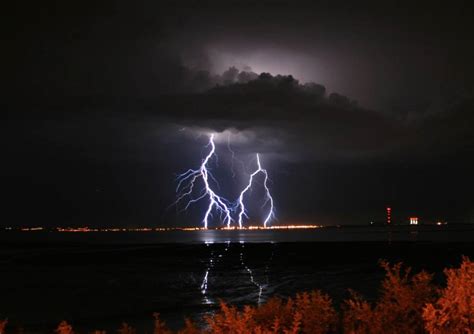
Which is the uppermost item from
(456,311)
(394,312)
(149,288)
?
(456,311)

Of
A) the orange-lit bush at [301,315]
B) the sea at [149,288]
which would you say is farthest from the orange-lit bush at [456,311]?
the sea at [149,288]

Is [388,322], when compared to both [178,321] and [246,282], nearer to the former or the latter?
[178,321]

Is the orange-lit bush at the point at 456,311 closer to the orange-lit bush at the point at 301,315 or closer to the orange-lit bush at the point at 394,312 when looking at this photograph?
the orange-lit bush at the point at 394,312

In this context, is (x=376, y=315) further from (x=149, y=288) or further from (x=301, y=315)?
(x=149, y=288)

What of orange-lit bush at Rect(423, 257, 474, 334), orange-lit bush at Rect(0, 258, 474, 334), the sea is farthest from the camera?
the sea

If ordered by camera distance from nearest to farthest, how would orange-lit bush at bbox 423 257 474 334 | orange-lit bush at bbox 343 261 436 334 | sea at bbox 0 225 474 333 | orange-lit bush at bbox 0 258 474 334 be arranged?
orange-lit bush at bbox 423 257 474 334
orange-lit bush at bbox 0 258 474 334
orange-lit bush at bbox 343 261 436 334
sea at bbox 0 225 474 333

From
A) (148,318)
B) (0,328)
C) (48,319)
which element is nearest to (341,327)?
(0,328)

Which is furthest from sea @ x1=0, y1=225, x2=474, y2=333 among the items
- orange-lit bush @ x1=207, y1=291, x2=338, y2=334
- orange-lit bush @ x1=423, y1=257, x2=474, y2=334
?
orange-lit bush @ x1=423, y1=257, x2=474, y2=334

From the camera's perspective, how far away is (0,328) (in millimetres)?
6125

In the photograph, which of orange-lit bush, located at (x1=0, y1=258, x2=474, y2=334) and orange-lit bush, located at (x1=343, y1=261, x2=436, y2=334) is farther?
orange-lit bush, located at (x1=343, y1=261, x2=436, y2=334)

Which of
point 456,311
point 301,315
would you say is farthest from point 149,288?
point 456,311

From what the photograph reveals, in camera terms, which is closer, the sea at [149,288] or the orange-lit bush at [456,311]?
the orange-lit bush at [456,311]

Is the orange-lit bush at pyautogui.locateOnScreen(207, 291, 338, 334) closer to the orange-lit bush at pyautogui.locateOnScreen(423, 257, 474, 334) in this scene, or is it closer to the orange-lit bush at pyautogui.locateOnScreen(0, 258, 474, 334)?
the orange-lit bush at pyautogui.locateOnScreen(0, 258, 474, 334)

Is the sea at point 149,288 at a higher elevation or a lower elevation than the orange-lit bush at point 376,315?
lower
